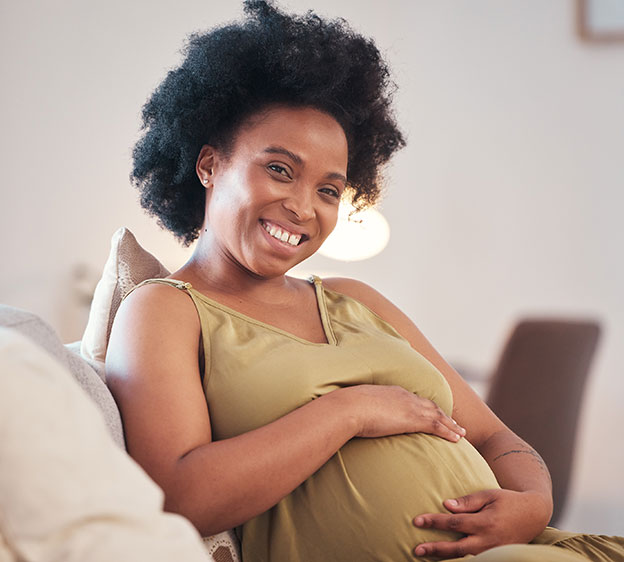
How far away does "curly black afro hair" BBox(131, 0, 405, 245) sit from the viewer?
1331mm

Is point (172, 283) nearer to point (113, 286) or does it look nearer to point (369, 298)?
point (113, 286)

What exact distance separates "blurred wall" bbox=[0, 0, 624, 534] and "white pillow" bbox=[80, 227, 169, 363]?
1.89 metres

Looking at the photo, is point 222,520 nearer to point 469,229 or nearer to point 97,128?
point 97,128

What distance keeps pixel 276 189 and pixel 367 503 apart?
19.8 inches

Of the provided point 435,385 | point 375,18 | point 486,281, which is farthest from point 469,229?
point 435,385

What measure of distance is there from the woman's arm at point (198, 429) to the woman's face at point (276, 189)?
194 mm

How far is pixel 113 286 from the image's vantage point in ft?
4.30

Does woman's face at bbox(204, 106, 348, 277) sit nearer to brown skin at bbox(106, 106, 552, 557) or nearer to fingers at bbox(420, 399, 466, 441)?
brown skin at bbox(106, 106, 552, 557)

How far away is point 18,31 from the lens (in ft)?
10.0

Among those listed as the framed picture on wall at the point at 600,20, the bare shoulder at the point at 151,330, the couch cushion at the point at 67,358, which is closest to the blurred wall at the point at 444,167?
the framed picture on wall at the point at 600,20

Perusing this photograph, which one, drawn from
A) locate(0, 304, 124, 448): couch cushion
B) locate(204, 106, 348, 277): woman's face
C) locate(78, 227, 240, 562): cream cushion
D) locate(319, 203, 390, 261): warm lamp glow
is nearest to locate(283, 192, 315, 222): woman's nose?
locate(204, 106, 348, 277): woman's face

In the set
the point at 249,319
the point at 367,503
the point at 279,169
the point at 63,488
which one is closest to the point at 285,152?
the point at 279,169

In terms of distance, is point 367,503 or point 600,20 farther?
point 600,20

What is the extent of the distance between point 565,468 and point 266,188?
1598 mm
